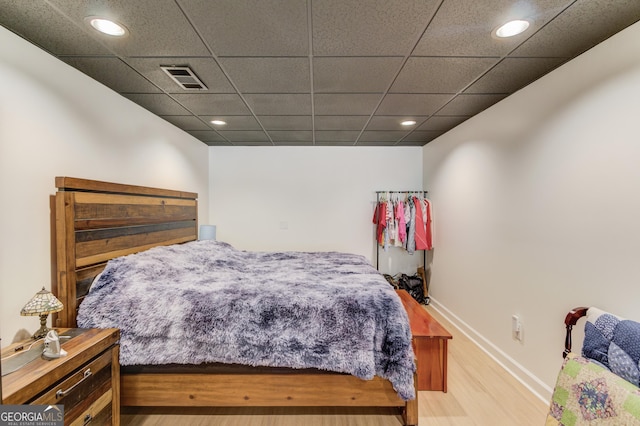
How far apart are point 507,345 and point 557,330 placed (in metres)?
0.56

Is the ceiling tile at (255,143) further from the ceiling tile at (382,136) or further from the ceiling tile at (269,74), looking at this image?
the ceiling tile at (269,74)

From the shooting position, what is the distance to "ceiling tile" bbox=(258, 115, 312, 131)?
9.20ft

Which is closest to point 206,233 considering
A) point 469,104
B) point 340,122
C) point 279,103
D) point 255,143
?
point 255,143

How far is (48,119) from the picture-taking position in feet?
5.49

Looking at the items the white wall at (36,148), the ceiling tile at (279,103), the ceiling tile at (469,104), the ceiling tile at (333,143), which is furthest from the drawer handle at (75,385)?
the ceiling tile at (333,143)

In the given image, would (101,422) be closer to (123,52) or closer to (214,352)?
(214,352)

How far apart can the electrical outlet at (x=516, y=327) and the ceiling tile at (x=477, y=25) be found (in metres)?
2.01

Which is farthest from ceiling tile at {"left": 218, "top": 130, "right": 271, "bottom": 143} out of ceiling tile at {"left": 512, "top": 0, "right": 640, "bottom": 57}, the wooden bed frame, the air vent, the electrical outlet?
the electrical outlet

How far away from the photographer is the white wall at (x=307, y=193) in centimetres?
411

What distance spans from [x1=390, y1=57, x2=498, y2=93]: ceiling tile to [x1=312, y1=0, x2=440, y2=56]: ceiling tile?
0.77ft

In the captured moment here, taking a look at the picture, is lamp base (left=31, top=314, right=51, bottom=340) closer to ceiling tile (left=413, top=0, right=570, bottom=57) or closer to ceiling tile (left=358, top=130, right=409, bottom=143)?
ceiling tile (left=413, top=0, right=570, bottom=57)

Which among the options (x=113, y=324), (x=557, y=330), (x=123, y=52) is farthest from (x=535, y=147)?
(x=113, y=324)

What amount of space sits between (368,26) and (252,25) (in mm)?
618

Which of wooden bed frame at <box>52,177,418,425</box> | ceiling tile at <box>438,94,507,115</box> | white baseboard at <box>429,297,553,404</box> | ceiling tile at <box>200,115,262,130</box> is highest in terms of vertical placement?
ceiling tile at <box>200,115,262,130</box>
